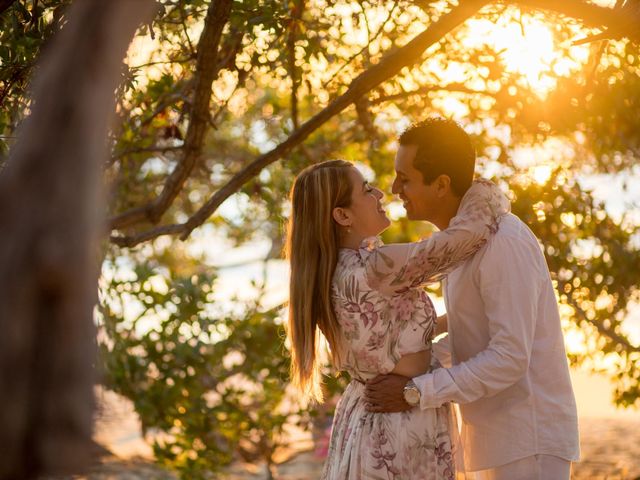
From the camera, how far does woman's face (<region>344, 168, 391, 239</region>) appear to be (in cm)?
346

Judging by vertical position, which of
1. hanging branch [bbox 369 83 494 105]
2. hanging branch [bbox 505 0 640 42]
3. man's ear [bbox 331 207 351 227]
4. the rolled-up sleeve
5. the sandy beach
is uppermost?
hanging branch [bbox 369 83 494 105]

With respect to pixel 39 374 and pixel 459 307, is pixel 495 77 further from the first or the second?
pixel 39 374

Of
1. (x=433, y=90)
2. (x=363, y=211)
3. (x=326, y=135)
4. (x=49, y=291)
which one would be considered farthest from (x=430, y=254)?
(x=326, y=135)

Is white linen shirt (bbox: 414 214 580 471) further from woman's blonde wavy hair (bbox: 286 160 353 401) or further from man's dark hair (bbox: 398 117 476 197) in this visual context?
woman's blonde wavy hair (bbox: 286 160 353 401)

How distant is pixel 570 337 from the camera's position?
6160 millimetres

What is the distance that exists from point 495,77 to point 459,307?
207 cm

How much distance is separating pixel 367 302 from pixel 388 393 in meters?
0.33

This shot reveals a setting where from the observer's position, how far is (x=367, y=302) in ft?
10.7

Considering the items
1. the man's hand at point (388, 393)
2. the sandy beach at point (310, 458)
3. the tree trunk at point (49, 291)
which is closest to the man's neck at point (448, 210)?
the man's hand at point (388, 393)

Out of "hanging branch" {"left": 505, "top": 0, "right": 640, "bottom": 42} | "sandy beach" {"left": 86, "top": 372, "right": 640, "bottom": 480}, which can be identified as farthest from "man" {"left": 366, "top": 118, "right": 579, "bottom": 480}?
"sandy beach" {"left": 86, "top": 372, "right": 640, "bottom": 480}

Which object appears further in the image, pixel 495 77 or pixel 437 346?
pixel 495 77

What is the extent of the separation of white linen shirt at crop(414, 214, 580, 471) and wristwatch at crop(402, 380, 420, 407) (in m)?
0.03

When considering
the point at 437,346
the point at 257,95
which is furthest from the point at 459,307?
the point at 257,95

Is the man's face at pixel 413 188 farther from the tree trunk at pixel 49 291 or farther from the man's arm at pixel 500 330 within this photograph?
the tree trunk at pixel 49 291
